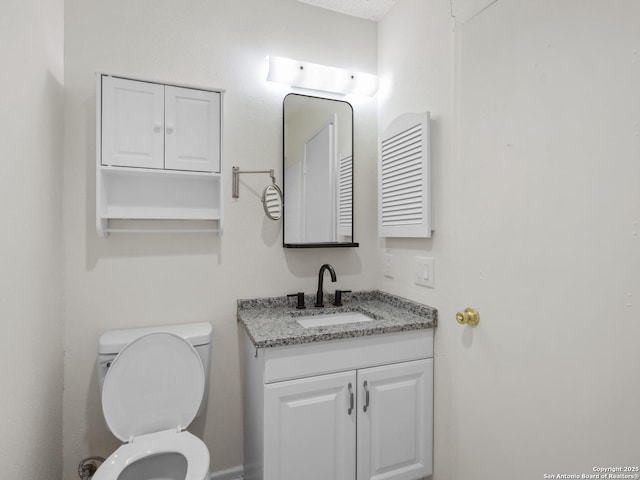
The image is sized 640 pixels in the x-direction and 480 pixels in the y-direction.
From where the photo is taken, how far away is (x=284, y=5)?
1.91m

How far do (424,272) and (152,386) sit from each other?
1322 millimetres

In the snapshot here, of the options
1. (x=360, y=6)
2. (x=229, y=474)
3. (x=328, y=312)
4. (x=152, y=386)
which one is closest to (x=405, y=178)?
(x=328, y=312)

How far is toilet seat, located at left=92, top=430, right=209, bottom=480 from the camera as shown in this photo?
3.88 ft

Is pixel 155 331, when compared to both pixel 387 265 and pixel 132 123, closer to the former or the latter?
pixel 132 123

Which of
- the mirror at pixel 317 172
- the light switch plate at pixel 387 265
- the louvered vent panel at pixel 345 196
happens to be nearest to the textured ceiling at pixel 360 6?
the mirror at pixel 317 172

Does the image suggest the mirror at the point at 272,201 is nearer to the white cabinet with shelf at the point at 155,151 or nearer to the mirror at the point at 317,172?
the mirror at the point at 317,172

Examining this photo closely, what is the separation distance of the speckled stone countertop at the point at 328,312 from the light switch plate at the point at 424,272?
0.12 meters

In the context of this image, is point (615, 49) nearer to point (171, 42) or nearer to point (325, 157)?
point (325, 157)

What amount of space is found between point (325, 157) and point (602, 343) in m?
1.48

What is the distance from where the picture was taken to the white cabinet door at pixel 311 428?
1.36 metres

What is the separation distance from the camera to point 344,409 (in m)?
1.47

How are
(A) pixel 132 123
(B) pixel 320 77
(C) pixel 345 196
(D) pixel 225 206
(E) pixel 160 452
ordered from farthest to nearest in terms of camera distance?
(C) pixel 345 196 < (B) pixel 320 77 < (D) pixel 225 206 < (A) pixel 132 123 < (E) pixel 160 452

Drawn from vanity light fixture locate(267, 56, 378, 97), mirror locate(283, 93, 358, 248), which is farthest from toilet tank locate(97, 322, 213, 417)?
vanity light fixture locate(267, 56, 378, 97)

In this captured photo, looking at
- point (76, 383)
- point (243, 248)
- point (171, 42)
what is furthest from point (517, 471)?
point (171, 42)
